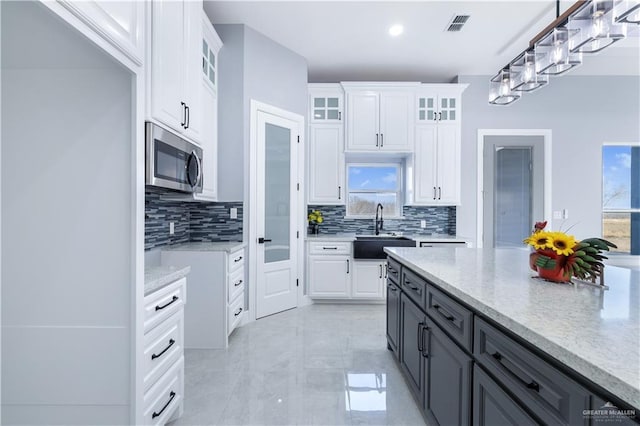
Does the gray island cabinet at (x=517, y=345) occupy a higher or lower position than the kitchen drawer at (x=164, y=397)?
higher

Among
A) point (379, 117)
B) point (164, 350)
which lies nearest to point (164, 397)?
point (164, 350)

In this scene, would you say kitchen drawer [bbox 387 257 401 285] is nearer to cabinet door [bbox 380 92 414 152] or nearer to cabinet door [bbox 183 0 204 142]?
cabinet door [bbox 183 0 204 142]

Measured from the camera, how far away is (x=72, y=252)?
54.2 inches

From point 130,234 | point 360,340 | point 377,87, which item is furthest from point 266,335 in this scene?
point 377,87

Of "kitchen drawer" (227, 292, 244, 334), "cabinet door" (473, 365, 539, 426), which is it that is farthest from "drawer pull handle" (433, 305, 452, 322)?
"kitchen drawer" (227, 292, 244, 334)

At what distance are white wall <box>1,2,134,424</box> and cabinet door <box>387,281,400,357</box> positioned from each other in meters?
1.72

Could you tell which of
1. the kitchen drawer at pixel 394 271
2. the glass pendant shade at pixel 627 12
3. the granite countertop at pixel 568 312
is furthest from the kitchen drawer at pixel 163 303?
the glass pendant shade at pixel 627 12

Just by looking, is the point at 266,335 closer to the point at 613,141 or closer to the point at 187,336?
the point at 187,336

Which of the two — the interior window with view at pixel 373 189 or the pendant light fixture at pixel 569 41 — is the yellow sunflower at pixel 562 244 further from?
the interior window with view at pixel 373 189

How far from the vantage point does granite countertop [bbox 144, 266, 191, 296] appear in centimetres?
148

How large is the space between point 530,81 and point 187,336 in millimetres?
3309

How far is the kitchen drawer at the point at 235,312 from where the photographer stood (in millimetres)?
2869

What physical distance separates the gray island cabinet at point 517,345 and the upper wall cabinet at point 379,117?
8.46 ft

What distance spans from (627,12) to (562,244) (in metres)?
1.06
